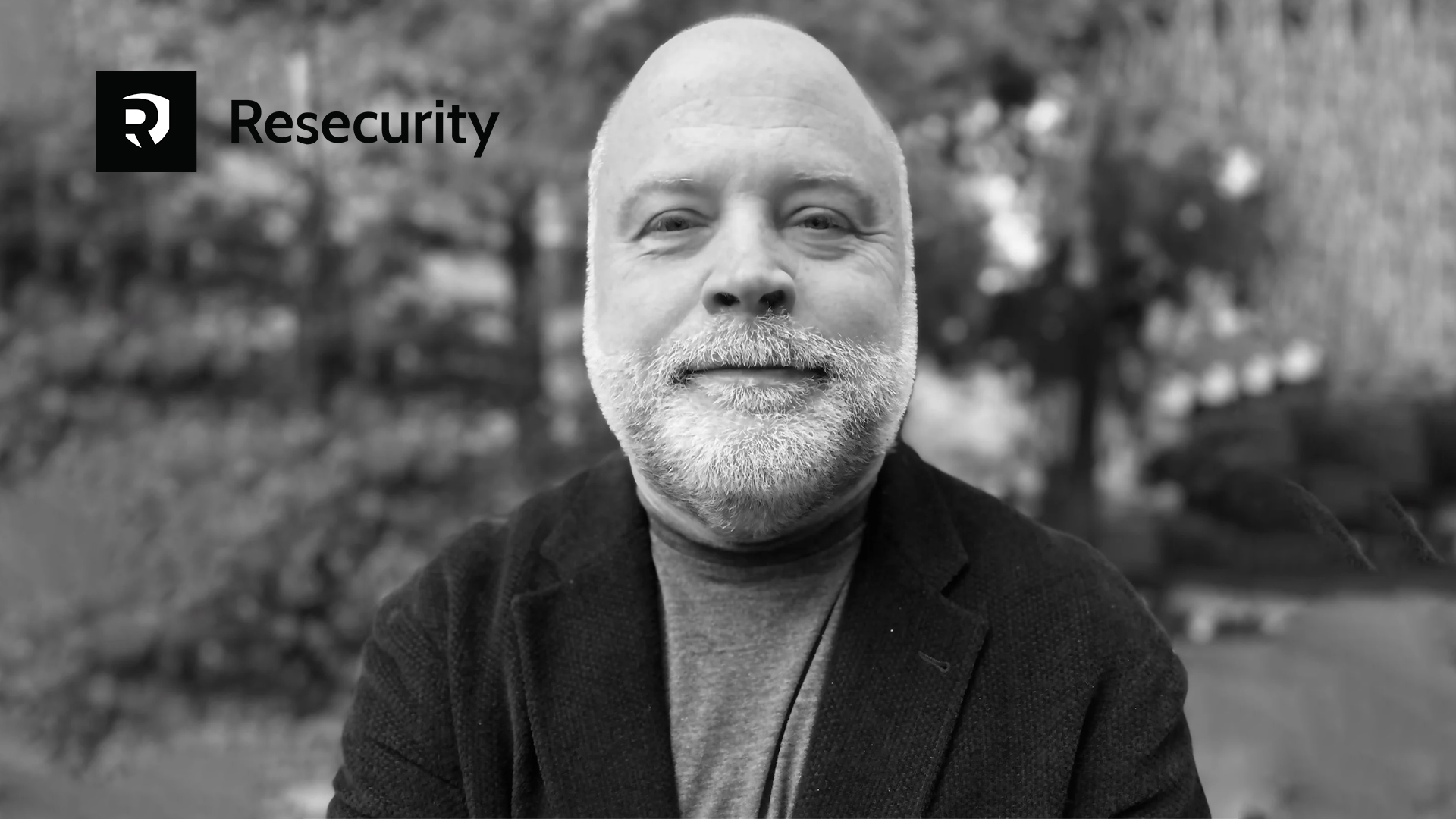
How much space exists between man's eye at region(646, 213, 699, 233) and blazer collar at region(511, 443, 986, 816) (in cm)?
50

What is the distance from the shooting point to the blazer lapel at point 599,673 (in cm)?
167

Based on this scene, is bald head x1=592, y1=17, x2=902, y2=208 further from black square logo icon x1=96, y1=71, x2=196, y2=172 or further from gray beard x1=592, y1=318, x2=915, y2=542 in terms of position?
black square logo icon x1=96, y1=71, x2=196, y2=172

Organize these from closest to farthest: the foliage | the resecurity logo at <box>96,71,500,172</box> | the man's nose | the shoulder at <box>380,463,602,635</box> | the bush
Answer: the man's nose < the shoulder at <box>380,463,602,635</box> < the resecurity logo at <box>96,71,500,172</box> < the foliage < the bush

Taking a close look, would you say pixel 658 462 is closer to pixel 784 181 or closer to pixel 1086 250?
pixel 784 181

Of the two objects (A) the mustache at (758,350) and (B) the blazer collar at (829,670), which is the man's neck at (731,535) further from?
(A) the mustache at (758,350)

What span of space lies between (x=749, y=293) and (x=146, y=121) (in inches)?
107

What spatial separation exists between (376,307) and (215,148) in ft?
3.64

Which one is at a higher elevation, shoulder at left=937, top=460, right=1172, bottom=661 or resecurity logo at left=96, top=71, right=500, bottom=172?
resecurity logo at left=96, top=71, right=500, bottom=172

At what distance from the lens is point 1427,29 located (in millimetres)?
6082

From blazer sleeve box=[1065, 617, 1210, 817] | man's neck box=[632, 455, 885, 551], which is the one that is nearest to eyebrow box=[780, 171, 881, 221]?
man's neck box=[632, 455, 885, 551]

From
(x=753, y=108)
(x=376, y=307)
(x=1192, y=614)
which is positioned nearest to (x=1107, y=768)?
(x=753, y=108)

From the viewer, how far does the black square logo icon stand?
11.4 feet

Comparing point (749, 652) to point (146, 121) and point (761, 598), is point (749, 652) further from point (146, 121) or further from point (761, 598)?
point (146, 121)

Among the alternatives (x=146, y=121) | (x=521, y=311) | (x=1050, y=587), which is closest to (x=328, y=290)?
(x=521, y=311)
